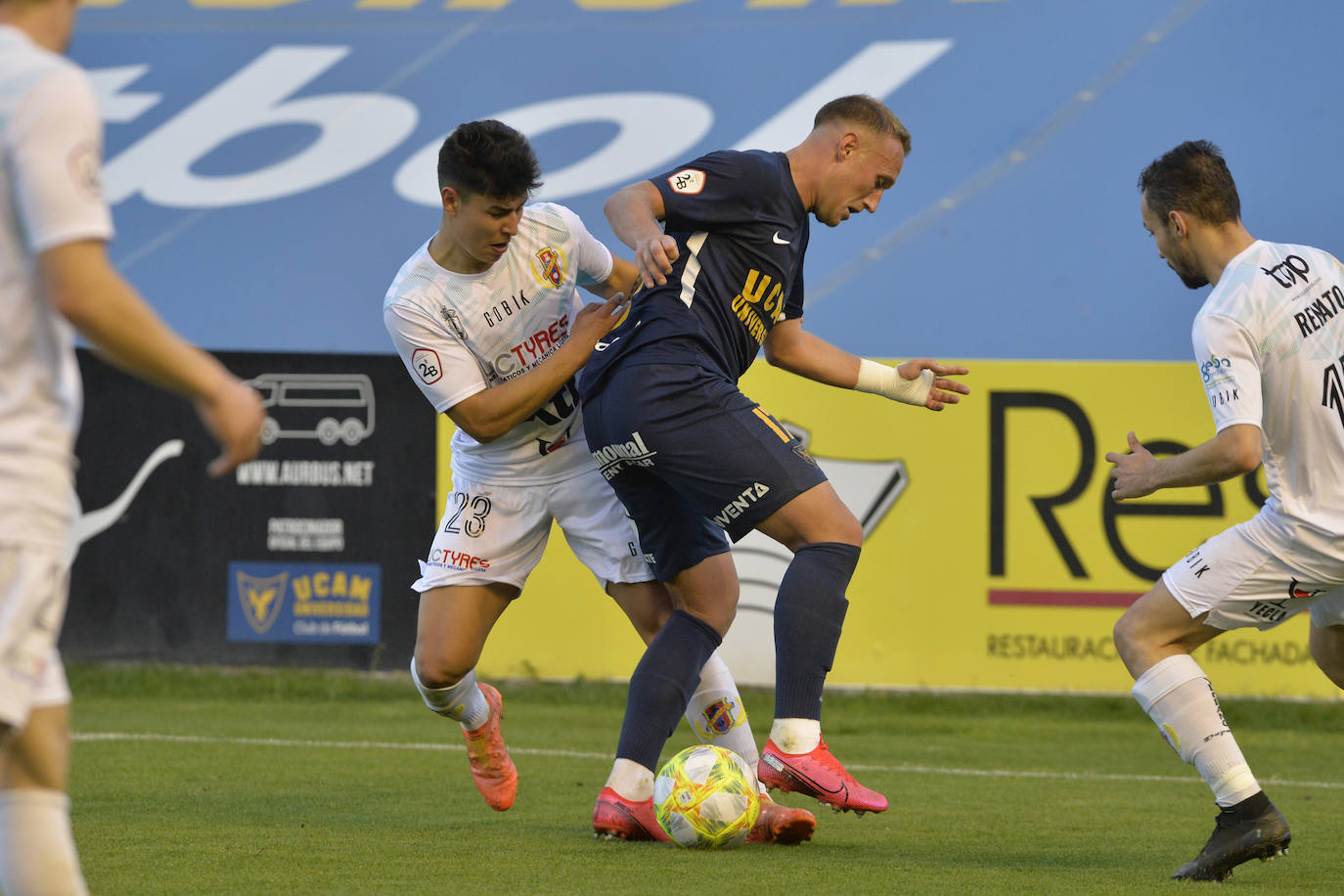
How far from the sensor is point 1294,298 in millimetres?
4270

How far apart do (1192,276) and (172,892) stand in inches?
125

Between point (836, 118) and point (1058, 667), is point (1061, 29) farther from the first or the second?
point (836, 118)

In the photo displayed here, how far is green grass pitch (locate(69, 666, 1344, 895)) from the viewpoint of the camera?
167 inches

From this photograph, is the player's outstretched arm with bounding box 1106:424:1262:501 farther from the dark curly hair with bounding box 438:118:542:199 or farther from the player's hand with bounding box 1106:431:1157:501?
the dark curly hair with bounding box 438:118:542:199

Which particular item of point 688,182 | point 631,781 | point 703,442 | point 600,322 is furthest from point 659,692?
point 688,182

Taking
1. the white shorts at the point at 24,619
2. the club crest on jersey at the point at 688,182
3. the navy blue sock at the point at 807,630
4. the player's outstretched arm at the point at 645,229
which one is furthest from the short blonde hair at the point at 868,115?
the white shorts at the point at 24,619

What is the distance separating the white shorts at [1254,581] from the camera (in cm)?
432

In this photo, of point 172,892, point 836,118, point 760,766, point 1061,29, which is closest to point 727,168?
point 836,118

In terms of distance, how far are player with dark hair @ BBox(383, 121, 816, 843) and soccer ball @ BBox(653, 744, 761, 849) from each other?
0.19 meters

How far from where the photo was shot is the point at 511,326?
16.7 ft

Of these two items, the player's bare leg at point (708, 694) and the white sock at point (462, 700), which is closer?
the player's bare leg at point (708, 694)

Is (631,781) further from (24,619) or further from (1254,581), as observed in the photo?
(24,619)

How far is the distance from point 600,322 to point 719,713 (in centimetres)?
136

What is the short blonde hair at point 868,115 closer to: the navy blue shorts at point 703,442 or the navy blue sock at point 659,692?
the navy blue shorts at point 703,442
